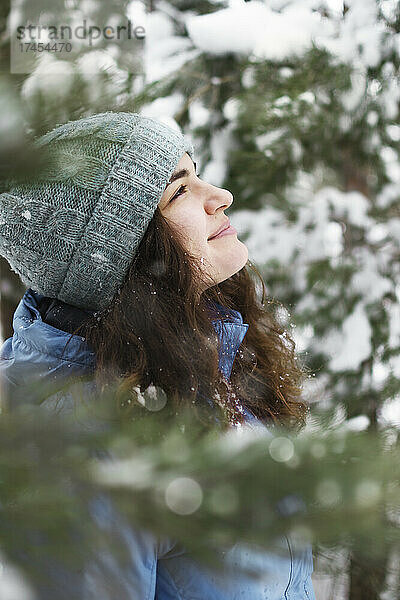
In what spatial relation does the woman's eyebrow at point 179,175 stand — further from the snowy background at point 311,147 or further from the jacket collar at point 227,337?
the snowy background at point 311,147

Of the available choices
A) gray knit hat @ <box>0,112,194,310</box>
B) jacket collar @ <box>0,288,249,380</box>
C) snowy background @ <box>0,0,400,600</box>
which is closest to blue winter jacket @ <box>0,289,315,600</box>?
jacket collar @ <box>0,288,249,380</box>

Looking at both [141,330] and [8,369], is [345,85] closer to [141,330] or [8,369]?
[141,330]

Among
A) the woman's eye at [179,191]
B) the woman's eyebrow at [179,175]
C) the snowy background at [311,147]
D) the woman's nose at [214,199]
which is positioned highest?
the woman's eyebrow at [179,175]

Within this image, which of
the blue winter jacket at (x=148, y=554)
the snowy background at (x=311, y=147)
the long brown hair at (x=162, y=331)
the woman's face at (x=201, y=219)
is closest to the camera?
the blue winter jacket at (x=148, y=554)

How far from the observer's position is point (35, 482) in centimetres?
32

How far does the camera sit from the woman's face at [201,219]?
4.52 ft

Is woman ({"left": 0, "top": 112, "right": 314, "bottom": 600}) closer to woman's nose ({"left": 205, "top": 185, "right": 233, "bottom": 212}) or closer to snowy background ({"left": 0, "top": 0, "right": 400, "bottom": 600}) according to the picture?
woman's nose ({"left": 205, "top": 185, "right": 233, "bottom": 212})

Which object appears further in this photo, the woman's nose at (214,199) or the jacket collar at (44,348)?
the woman's nose at (214,199)

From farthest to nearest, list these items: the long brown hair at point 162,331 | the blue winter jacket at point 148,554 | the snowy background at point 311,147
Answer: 1. the snowy background at point 311,147
2. the long brown hair at point 162,331
3. the blue winter jacket at point 148,554

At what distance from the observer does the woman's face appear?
4.52 feet

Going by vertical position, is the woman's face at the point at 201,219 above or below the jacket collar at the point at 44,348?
above

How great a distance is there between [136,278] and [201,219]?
24 centimetres

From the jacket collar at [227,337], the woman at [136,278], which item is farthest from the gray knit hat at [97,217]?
the jacket collar at [227,337]

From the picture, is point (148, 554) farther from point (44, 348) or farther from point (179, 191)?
point (179, 191)
